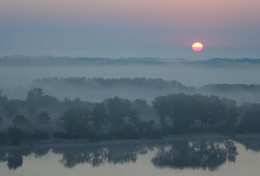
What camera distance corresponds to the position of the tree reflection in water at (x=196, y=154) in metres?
15.1

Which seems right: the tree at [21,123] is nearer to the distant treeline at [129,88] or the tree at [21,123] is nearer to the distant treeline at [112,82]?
the distant treeline at [129,88]

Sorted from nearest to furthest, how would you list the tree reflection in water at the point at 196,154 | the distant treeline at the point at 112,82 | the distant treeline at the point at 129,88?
the tree reflection in water at the point at 196,154 → the distant treeline at the point at 129,88 → the distant treeline at the point at 112,82

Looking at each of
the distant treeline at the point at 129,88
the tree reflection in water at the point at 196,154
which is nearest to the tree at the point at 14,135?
the tree reflection in water at the point at 196,154

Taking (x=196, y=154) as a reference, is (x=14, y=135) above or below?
above

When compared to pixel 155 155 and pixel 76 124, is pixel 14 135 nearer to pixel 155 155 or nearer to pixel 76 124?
pixel 76 124

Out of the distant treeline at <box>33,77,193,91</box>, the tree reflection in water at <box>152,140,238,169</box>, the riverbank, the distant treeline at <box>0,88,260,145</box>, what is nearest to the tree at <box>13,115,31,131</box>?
the distant treeline at <box>0,88,260,145</box>

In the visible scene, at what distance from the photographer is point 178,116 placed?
1958 cm

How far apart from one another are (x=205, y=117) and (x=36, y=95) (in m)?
8.00

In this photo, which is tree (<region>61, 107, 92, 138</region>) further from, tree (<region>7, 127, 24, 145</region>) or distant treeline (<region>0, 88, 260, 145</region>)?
tree (<region>7, 127, 24, 145</region>)

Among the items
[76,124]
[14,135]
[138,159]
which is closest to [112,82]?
[76,124]

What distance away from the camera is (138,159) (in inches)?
621

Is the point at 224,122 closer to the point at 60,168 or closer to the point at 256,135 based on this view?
the point at 256,135

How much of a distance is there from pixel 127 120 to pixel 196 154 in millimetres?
3790

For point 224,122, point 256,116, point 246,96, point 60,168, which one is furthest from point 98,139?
point 246,96
